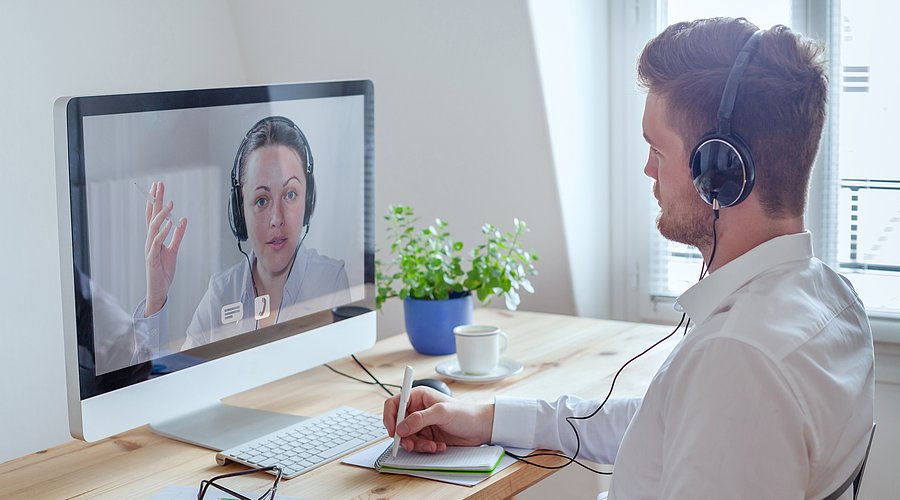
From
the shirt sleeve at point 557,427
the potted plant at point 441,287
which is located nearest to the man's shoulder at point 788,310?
the shirt sleeve at point 557,427

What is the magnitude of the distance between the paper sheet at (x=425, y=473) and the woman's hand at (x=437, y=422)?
0.04m

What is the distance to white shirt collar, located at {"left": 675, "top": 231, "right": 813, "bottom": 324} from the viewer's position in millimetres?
1090

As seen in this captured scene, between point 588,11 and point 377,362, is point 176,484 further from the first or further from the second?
point 588,11

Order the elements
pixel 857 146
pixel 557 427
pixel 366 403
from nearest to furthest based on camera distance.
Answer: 1. pixel 557 427
2. pixel 366 403
3. pixel 857 146

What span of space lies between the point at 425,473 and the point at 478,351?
1.47ft

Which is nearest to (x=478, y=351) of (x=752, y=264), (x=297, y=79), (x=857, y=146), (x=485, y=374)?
(x=485, y=374)

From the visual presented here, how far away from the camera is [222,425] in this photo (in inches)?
61.4

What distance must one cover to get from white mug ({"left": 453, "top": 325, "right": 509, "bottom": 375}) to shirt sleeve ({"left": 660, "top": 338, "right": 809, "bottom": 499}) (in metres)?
0.82

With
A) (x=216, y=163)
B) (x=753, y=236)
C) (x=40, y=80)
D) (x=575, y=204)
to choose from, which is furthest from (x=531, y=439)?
(x=40, y=80)

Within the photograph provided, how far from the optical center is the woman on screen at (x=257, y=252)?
4.46 ft

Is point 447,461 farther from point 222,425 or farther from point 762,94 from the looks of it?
point 762,94

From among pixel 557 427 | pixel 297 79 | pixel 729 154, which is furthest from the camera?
pixel 297 79

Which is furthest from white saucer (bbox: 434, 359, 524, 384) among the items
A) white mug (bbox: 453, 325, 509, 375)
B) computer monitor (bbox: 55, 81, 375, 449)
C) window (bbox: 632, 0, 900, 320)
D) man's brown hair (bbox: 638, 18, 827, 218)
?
window (bbox: 632, 0, 900, 320)

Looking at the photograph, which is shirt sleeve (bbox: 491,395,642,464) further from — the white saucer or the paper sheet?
the white saucer
